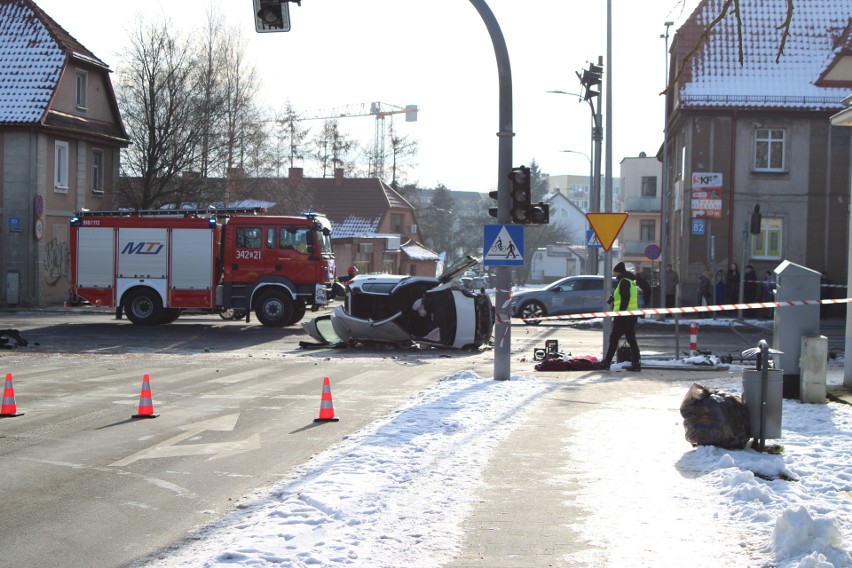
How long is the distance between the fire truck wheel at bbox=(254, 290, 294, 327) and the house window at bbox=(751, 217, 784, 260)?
18.8 metres

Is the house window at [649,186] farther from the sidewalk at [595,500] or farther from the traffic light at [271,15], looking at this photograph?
the traffic light at [271,15]

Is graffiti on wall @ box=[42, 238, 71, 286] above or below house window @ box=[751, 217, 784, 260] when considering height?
below

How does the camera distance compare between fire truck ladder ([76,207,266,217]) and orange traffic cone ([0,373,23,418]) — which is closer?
orange traffic cone ([0,373,23,418])

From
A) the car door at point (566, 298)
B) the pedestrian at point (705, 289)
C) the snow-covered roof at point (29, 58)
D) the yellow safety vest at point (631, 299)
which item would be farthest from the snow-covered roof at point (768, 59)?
the snow-covered roof at point (29, 58)

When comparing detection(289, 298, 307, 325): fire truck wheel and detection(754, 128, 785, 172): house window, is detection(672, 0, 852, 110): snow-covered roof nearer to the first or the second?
detection(754, 128, 785, 172): house window

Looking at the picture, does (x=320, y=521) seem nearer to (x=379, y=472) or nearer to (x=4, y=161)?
(x=379, y=472)

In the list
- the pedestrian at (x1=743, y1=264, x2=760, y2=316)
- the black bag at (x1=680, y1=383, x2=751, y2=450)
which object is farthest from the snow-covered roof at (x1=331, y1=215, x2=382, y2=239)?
the black bag at (x1=680, y1=383, x2=751, y2=450)

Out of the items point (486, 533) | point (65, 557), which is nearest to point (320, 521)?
point (486, 533)

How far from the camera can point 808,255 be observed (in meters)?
36.4

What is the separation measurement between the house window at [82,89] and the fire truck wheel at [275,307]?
18.5 m

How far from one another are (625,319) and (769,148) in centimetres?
2280

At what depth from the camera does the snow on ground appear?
19.0 ft

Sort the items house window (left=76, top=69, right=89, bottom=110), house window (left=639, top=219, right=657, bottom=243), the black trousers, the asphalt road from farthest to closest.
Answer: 1. house window (left=639, top=219, right=657, bottom=243)
2. house window (left=76, top=69, right=89, bottom=110)
3. the black trousers
4. the asphalt road

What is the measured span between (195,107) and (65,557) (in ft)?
130
